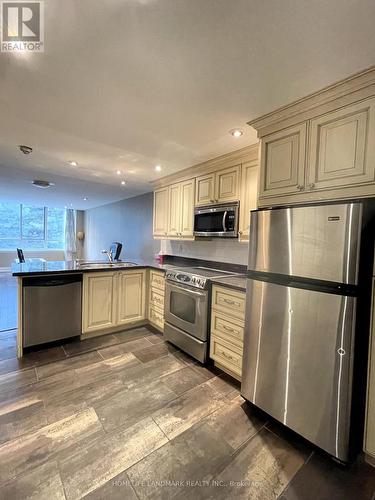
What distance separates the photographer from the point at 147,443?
156 cm

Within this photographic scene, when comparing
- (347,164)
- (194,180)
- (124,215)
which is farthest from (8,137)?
(124,215)

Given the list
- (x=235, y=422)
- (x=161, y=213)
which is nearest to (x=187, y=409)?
(x=235, y=422)

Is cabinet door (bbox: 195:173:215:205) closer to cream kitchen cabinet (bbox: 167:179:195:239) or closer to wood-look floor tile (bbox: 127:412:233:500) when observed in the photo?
cream kitchen cabinet (bbox: 167:179:195:239)

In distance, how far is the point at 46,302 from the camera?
2789 mm

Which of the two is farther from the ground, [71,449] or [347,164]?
[347,164]

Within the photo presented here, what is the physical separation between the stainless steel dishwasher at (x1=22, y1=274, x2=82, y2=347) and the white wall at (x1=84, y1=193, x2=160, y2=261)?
178 centimetres

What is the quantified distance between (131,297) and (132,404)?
1.72 m

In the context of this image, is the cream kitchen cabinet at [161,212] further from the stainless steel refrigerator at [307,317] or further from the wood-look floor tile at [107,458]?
the wood-look floor tile at [107,458]

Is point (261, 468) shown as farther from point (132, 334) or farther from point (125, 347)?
point (132, 334)

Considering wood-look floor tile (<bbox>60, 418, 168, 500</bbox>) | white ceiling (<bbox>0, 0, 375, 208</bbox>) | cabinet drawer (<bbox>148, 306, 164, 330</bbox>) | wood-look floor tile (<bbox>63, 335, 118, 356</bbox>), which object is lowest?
wood-look floor tile (<bbox>63, 335, 118, 356</bbox>)

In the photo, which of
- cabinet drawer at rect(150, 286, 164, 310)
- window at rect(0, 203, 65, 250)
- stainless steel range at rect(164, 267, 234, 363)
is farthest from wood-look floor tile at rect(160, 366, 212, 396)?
window at rect(0, 203, 65, 250)

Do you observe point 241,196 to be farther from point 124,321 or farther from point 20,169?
point 20,169

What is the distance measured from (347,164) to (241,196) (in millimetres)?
1130

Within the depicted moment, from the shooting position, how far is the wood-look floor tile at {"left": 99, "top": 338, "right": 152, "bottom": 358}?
279 cm
